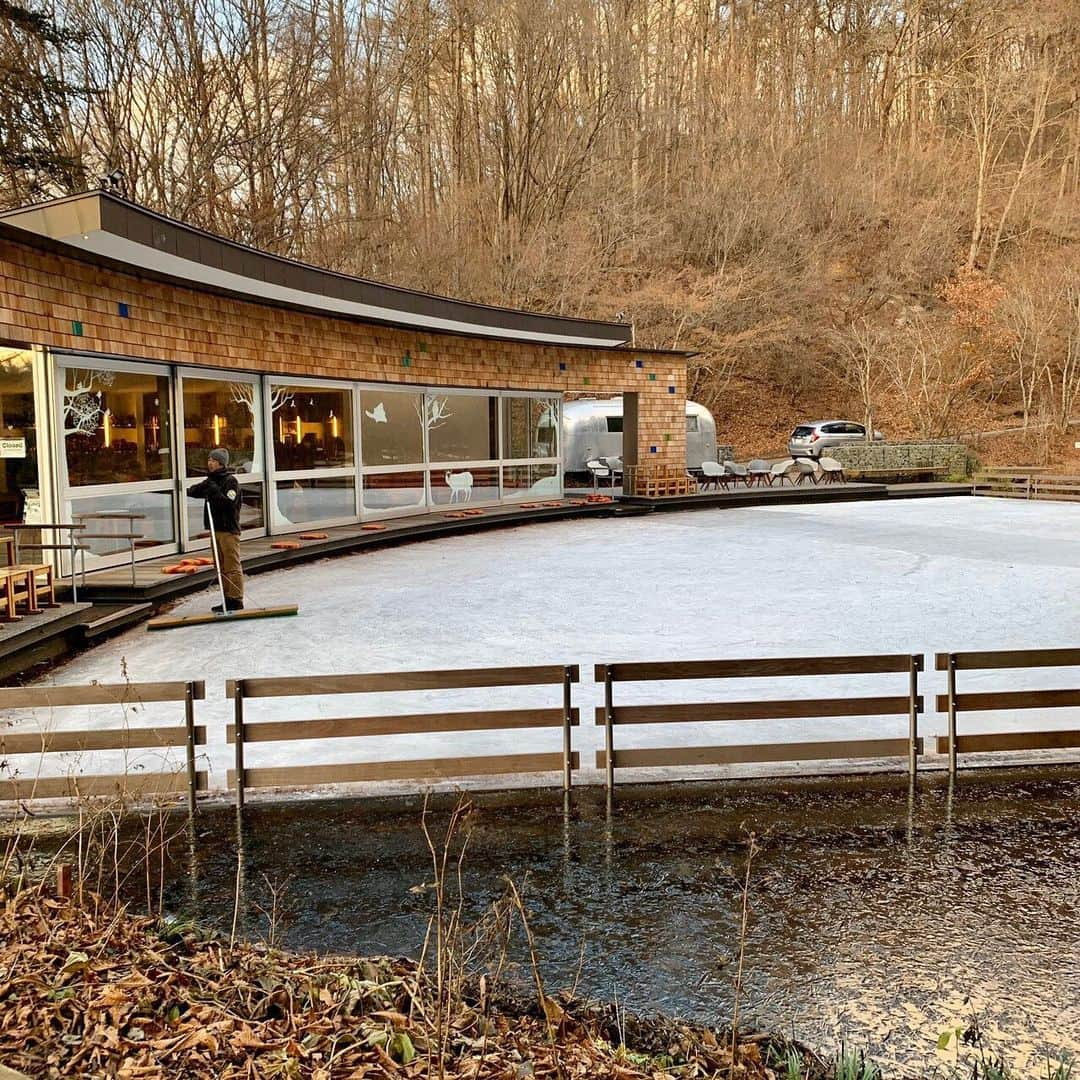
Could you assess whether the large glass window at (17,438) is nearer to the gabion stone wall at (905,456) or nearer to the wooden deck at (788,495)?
the wooden deck at (788,495)

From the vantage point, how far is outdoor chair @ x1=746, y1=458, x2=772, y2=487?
25.9 m

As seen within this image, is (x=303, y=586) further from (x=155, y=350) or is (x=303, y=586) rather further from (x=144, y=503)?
(x=155, y=350)

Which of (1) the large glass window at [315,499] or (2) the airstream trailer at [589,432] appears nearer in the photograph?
(1) the large glass window at [315,499]

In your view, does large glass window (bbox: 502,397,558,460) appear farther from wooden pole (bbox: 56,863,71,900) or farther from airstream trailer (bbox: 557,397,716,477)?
wooden pole (bbox: 56,863,71,900)

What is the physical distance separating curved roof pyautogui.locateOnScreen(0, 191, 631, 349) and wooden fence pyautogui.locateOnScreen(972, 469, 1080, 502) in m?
12.3

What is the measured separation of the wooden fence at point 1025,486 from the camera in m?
24.5

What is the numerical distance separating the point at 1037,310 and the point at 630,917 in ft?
113

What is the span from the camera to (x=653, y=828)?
5215mm

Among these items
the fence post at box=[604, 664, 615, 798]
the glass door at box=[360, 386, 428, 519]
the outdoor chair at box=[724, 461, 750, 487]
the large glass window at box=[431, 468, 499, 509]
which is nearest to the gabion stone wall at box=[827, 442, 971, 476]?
the outdoor chair at box=[724, 461, 750, 487]

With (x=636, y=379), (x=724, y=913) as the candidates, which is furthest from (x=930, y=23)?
(x=724, y=913)

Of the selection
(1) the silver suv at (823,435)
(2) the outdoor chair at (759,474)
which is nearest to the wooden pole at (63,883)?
(2) the outdoor chair at (759,474)

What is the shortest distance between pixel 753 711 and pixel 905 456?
24.6 m

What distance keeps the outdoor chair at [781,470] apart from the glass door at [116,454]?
1734 centimetres

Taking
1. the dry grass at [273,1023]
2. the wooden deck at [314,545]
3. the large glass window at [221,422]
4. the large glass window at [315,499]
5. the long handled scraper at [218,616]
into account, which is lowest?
the dry grass at [273,1023]
